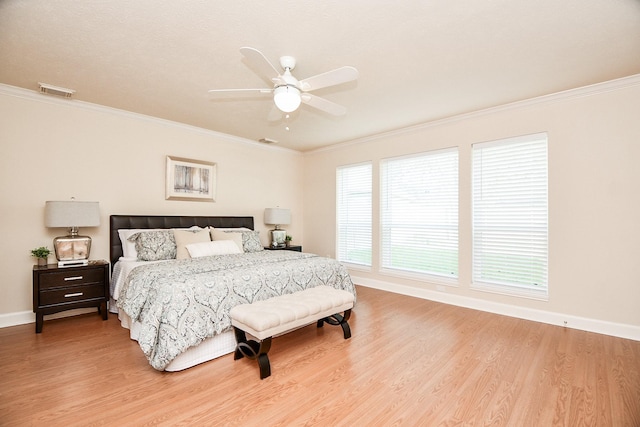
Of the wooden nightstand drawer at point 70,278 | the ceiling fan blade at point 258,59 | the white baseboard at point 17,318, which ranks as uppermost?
the ceiling fan blade at point 258,59

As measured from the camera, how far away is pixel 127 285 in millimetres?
3135

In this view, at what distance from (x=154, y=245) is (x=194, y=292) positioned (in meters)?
1.60

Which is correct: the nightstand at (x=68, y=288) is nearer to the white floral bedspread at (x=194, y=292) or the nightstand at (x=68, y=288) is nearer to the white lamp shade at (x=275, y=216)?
the white floral bedspread at (x=194, y=292)

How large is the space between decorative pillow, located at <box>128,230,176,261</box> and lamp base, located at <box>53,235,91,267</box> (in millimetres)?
464

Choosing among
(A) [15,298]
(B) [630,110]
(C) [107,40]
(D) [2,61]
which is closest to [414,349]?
(B) [630,110]

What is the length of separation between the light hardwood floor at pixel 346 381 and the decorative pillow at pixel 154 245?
2.88 ft

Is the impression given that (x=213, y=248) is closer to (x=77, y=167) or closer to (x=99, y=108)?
(x=77, y=167)

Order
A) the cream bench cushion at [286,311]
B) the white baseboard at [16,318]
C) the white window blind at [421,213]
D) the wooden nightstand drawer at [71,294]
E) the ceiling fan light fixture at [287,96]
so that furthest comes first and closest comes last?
the white window blind at [421,213] → the white baseboard at [16,318] → the wooden nightstand drawer at [71,294] → the ceiling fan light fixture at [287,96] → the cream bench cushion at [286,311]

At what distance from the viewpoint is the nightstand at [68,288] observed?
315 cm

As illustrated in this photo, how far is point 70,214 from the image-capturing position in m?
3.34

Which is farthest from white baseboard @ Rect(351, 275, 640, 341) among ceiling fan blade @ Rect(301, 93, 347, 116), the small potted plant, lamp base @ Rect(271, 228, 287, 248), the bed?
the small potted plant

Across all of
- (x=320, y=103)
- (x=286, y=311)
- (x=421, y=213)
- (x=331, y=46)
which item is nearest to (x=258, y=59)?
(x=331, y=46)

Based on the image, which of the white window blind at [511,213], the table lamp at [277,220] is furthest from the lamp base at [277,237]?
the white window blind at [511,213]

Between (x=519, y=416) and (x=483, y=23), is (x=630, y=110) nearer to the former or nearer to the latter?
(x=483, y=23)
